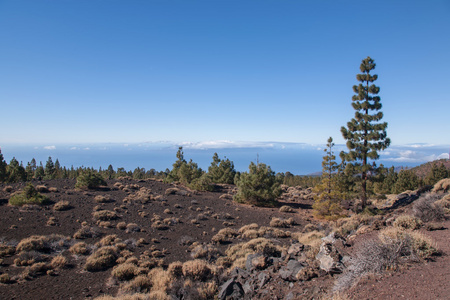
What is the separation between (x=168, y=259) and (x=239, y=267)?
4.49 metres

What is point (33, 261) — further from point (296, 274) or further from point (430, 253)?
point (430, 253)

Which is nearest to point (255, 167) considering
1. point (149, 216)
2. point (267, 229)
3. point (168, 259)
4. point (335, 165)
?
point (335, 165)

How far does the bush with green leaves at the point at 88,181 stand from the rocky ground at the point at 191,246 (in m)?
1.38

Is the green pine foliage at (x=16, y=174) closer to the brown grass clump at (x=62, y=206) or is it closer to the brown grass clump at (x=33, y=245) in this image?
the brown grass clump at (x=62, y=206)

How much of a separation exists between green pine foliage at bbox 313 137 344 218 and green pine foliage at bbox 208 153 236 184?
24.9 metres

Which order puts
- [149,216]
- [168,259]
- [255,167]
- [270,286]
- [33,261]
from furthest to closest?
[255,167] → [149,216] → [168,259] → [33,261] → [270,286]

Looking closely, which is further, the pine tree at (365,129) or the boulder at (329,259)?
the pine tree at (365,129)

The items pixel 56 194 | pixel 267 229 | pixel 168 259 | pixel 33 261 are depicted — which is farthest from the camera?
pixel 56 194

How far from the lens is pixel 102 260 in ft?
35.8

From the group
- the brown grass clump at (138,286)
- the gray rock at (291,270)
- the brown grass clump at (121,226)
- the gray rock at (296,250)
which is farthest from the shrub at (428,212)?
the brown grass clump at (121,226)

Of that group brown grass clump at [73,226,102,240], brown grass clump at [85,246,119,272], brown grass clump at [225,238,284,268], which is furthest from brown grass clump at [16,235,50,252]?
brown grass clump at [225,238,284,268]

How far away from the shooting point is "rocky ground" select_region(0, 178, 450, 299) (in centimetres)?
639

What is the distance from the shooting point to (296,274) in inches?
293

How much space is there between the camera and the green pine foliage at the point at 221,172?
1792 inches
